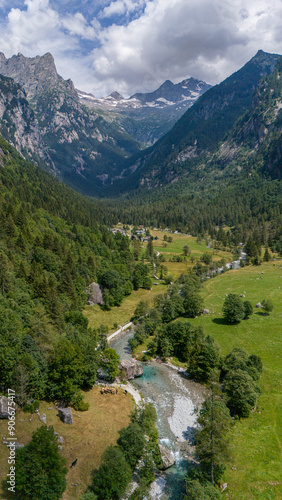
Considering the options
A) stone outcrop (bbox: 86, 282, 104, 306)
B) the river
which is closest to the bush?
the river

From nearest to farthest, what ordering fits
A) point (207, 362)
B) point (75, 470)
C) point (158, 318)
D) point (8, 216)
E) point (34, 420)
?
point (75, 470), point (34, 420), point (207, 362), point (158, 318), point (8, 216)

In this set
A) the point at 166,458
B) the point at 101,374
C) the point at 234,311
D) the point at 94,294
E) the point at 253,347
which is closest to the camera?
the point at 166,458

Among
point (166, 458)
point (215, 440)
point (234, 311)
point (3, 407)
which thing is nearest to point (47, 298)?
point (3, 407)

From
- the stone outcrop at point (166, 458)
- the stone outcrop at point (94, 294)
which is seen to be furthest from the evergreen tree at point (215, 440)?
the stone outcrop at point (94, 294)

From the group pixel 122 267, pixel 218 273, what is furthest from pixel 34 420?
pixel 218 273

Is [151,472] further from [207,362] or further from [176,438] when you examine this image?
[207,362]

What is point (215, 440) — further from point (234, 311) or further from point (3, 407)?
point (234, 311)
